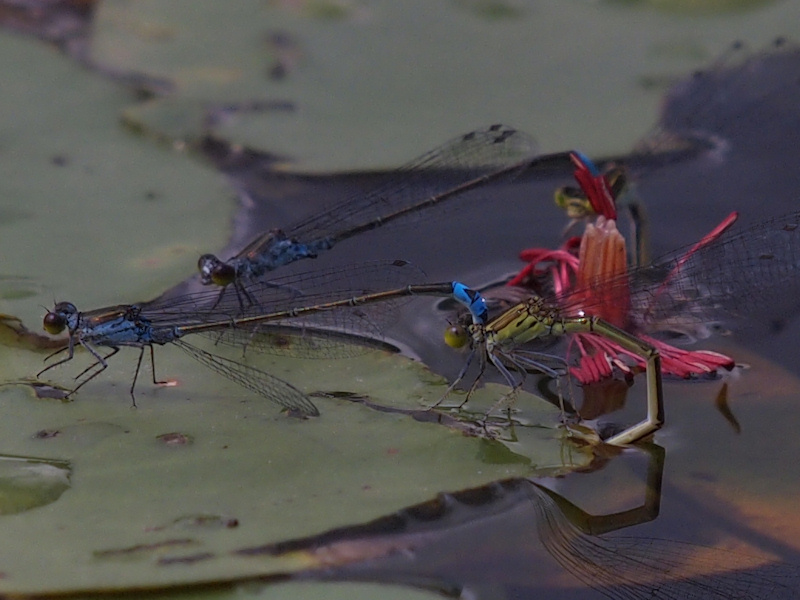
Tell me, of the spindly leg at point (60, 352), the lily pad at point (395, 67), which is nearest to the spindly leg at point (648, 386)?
the lily pad at point (395, 67)

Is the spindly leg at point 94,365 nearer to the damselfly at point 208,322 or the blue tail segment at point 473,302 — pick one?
the damselfly at point 208,322

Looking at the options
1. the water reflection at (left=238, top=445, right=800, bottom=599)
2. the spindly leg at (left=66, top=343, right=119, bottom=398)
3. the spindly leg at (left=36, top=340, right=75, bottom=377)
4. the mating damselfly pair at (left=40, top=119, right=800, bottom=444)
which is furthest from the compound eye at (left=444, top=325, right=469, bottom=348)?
the spindly leg at (left=36, top=340, right=75, bottom=377)

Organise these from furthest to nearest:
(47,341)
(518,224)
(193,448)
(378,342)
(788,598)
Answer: (518,224), (378,342), (47,341), (193,448), (788,598)

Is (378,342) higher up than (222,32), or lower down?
lower down

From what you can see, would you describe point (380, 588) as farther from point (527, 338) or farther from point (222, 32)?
point (222, 32)

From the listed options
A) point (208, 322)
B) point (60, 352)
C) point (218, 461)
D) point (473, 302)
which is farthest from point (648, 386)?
point (60, 352)

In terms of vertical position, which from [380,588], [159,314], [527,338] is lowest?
[380,588]

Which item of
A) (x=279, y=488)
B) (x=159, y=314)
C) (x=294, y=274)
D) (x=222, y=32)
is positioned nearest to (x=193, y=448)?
(x=279, y=488)

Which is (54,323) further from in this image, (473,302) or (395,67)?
(395,67)

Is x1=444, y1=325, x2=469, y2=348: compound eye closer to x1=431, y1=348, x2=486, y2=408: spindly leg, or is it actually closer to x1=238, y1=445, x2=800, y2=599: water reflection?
x1=431, y1=348, x2=486, y2=408: spindly leg

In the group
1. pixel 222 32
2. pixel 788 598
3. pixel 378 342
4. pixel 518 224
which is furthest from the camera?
pixel 222 32
